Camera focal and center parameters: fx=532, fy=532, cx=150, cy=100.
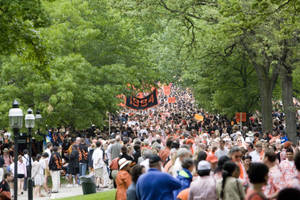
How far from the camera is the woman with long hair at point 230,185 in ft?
25.5

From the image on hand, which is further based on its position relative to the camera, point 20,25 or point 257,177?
point 20,25

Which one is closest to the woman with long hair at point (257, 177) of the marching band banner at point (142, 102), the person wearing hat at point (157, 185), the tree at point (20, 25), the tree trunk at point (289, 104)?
the person wearing hat at point (157, 185)

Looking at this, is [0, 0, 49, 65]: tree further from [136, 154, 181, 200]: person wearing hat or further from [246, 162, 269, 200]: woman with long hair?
[246, 162, 269, 200]: woman with long hair

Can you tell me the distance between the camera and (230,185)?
7801mm

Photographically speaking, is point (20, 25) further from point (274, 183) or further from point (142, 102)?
point (142, 102)

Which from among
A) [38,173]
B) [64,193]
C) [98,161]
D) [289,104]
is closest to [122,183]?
[38,173]

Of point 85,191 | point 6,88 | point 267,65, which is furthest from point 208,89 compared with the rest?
point 85,191

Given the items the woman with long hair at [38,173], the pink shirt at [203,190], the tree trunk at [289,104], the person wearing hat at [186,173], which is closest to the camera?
the pink shirt at [203,190]

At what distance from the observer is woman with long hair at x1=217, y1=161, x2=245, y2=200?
7773 millimetres

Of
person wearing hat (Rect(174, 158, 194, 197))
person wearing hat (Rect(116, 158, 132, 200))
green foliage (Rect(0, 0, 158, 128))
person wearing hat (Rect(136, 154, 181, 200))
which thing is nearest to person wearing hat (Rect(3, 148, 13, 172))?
green foliage (Rect(0, 0, 158, 128))

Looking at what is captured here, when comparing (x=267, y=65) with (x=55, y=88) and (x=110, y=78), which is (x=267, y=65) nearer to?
(x=110, y=78)

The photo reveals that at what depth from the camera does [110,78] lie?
95.6 ft

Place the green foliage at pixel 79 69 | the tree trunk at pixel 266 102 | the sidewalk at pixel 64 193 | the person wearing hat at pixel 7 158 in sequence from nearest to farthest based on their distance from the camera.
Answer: the sidewalk at pixel 64 193, the person wearing hat at pixel 7 158, the green foliage at pixel 79 69, the tree trunk at pixel 266 102

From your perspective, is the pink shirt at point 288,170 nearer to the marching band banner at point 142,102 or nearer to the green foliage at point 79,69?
the green foliage at point 79,69
